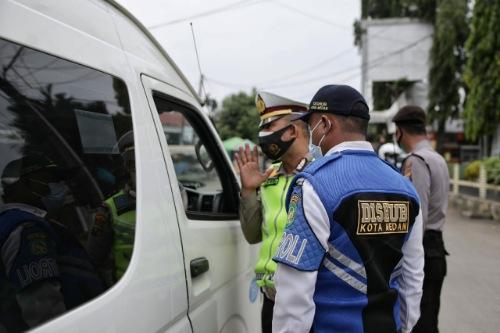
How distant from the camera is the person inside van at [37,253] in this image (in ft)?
3.84

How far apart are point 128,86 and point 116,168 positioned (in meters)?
0.31

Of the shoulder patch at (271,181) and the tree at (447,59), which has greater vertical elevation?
the tree at (447,59)

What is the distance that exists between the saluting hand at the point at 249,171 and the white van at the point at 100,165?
35cm

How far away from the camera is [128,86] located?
1710mm

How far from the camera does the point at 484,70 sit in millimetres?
16594

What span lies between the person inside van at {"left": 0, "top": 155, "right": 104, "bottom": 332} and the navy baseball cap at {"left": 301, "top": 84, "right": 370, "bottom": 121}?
A: 3.24 ft

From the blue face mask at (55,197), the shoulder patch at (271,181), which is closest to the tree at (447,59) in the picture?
the shoulder patch at (271,181)

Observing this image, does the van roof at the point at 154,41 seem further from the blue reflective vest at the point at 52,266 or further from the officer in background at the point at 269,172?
the blue reflective vest at the point at 52,266

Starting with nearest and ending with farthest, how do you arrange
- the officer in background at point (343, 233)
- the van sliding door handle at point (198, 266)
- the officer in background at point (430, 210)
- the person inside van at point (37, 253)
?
the person inside van at point (37, 253) < the officer in background at point (343, 233) < the van sliding door handle at point (198, 266) < the officer in background at point (430, 210)

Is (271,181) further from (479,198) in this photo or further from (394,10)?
(394,10)

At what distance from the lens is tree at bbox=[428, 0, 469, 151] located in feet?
85.4

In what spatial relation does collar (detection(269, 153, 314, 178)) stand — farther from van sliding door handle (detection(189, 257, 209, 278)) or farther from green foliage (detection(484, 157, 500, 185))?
green foliage (detection(484, 157, 500, 185))

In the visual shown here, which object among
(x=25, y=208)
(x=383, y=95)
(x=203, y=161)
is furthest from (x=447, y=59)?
(x=25, y=208)

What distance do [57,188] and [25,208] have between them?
0.11 metres
